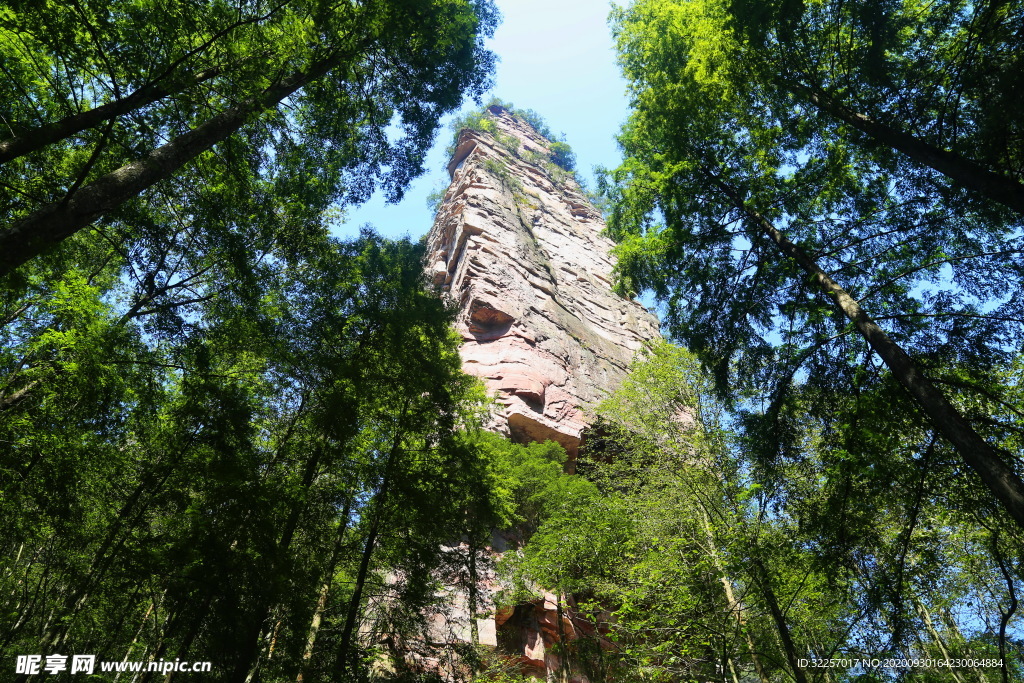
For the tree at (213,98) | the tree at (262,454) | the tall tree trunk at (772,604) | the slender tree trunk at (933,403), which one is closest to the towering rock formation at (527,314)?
the tree at (262,454)

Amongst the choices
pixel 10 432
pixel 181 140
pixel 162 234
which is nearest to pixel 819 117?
pixel 181 140

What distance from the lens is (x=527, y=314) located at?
22.7 metres

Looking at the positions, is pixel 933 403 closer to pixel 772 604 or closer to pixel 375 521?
pixel 772 604

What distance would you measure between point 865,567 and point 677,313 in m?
4.01

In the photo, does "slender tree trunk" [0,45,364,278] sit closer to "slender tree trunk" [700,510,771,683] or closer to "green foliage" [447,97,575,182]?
"slender tree trunk" [700,510,771,683]

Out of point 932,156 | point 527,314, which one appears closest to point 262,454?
point 932,156

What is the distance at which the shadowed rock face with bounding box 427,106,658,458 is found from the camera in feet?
65.4

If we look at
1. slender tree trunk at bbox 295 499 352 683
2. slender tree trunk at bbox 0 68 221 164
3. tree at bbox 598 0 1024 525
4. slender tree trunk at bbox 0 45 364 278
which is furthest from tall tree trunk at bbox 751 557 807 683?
slender tree trunk at bbox 0 68 221 164

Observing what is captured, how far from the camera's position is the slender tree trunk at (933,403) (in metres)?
3.73

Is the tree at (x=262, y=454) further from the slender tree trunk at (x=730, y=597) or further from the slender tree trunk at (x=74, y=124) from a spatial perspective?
the slender tree trunk at (x=730, y=597)

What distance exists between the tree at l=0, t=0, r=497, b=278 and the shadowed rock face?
20.8 feet

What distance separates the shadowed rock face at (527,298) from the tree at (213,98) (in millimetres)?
6335

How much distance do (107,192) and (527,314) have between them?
19.0 m

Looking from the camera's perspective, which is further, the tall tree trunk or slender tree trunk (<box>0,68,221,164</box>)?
the tall tree trunk
